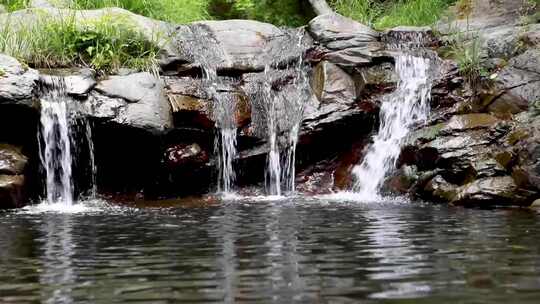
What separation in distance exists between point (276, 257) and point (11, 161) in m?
5.76

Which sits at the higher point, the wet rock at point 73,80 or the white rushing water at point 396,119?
the wet rock at point 73,80

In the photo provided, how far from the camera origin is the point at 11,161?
28.9 ft

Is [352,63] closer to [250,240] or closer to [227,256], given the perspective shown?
[250,240]

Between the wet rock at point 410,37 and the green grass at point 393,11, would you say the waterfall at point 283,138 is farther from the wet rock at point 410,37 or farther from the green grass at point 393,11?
the green grass at point 393,11

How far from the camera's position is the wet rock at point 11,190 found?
8.47m

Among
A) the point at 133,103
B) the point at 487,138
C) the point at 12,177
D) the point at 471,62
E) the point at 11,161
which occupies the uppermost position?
the point at 471,62

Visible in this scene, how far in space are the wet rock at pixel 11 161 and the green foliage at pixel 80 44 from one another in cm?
198

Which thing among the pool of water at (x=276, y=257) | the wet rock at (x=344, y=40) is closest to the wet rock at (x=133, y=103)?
the pool of water at (x=276, y=257)

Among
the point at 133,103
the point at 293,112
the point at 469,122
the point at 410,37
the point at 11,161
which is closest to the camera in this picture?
the point at 11,161

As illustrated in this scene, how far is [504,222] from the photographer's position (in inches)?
246

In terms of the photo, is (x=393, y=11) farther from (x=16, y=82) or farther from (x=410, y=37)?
(x=16, y=82)

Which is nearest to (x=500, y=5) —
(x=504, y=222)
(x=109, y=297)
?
(x=504, y=222)

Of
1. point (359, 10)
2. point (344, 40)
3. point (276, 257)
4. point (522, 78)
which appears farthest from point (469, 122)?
point (359, 10)

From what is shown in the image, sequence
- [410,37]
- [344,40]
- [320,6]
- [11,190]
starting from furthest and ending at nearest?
[320,6] → [410,37] → [344,40] → [11,190]
